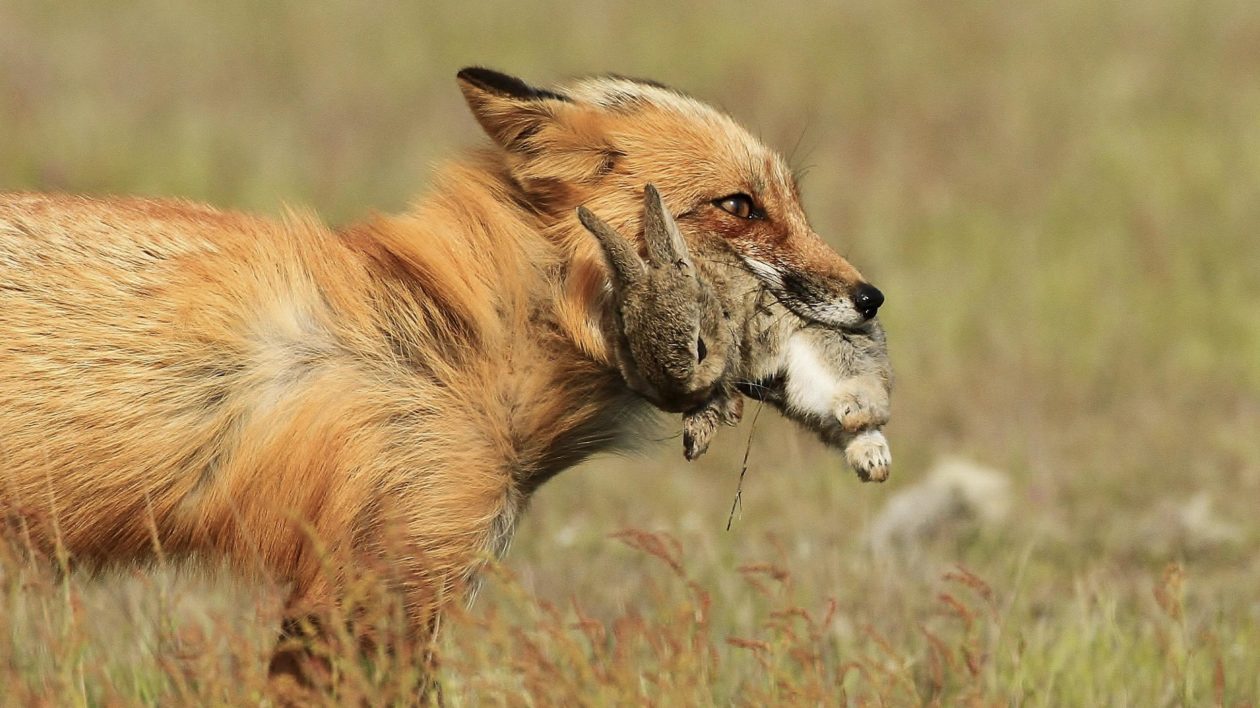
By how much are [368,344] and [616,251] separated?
0.86 meters

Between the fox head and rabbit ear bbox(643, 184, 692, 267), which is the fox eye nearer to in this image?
the fox head

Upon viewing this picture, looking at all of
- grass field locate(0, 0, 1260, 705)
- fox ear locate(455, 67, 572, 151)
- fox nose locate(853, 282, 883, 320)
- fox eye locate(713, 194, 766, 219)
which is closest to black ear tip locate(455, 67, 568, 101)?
fox ear locate(455, 67, 572, 151)

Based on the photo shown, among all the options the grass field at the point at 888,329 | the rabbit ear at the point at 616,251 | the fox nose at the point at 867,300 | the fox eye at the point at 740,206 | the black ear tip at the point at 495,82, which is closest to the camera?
the rabbit ear at the point at 616,251

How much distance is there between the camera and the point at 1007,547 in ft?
24.6

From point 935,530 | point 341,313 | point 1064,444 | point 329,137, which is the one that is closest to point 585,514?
point 935,530

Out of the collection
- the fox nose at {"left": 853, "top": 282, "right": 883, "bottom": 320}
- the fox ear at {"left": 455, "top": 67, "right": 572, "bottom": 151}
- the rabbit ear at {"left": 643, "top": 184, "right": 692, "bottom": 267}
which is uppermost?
the fox ear at {"left": 455, "top": 67, "right": 572, "bottom": 151}

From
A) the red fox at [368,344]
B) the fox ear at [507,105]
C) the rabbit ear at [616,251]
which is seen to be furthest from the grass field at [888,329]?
the rabbit ear at [616,251]

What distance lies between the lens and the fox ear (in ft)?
15.4

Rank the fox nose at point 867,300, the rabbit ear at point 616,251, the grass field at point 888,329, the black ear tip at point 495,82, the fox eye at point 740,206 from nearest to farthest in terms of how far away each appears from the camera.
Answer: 1. the rabbit ear at point 616,251
2. the grass field at point 888,329
3. the fox nose at point 867,300
4. the black ear tip at point 495,82
5. the fox eye at point 740,206

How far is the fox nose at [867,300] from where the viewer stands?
4.55 meters

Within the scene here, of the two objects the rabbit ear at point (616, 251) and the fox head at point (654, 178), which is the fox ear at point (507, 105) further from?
the rabbit ear at point (616, 251)

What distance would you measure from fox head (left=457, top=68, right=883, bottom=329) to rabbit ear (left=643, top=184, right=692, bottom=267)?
15.0 inches

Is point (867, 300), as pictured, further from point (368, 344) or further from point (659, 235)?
point (368, 344)

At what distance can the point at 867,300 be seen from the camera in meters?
4.55
